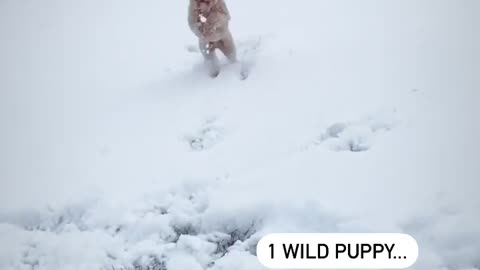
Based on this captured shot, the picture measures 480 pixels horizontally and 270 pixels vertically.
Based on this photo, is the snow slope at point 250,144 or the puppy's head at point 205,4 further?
the puppy's head at point 205,4

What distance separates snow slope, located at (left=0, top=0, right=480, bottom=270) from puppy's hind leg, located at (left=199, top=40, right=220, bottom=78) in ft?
0.32

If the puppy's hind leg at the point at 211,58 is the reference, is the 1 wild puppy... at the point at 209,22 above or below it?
above

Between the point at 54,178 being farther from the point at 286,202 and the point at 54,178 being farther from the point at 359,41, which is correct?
the point at 359,41

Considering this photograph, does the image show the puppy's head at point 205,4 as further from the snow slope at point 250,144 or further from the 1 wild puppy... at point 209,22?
the snow slope at point 250,144

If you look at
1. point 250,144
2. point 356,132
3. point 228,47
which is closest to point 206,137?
point 250,144

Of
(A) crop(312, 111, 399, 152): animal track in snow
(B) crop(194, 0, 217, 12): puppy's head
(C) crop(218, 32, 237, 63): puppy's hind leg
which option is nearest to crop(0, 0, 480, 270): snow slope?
(A) crop(312, 111, 399, 152): animal track in snow

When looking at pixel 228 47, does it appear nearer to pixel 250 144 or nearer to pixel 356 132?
pixel 250 144

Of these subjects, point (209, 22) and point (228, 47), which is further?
point (228, 47)

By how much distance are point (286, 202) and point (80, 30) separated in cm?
374

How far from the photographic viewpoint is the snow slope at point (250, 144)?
241 cm

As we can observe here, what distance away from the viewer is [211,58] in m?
4.20

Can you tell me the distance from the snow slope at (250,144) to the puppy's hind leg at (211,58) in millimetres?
97

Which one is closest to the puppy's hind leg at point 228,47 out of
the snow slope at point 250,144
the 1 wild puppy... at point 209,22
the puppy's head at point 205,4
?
the 1 wild puppy... at point 209,22

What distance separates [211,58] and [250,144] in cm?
131
